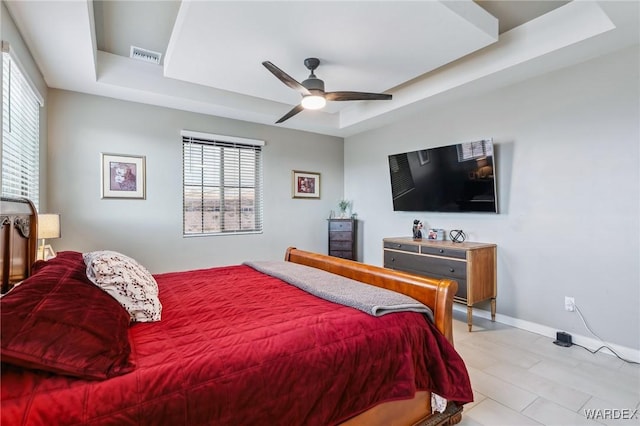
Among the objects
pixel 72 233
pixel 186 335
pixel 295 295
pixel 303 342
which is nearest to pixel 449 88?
pixel 295 295

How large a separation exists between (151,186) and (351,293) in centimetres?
323

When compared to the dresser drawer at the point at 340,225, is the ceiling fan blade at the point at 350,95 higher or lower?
higher

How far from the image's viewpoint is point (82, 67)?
3.05 meters

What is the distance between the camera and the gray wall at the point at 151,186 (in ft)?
11.8

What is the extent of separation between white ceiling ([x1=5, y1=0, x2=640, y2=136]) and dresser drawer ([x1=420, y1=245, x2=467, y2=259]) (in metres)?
1.74

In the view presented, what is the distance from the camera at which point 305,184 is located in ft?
17.4

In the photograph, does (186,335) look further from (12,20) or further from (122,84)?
(122,84)

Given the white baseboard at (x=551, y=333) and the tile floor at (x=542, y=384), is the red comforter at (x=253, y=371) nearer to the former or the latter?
the tile floor at (x=542, y=384)

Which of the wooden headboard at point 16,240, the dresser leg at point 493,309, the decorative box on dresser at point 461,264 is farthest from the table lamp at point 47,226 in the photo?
the dresser leg at point 493,309

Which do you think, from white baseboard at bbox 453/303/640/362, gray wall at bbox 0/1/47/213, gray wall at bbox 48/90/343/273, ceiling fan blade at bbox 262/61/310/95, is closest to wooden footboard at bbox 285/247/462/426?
ceiling fan blade at bbox 262/61/310/95

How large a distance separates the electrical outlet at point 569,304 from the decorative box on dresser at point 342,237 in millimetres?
2768

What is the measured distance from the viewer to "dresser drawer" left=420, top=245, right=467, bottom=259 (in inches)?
130

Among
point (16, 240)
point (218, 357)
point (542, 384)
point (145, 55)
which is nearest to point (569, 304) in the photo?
point (542, 384)

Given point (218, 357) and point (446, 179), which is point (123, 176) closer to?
point (218, 357)
